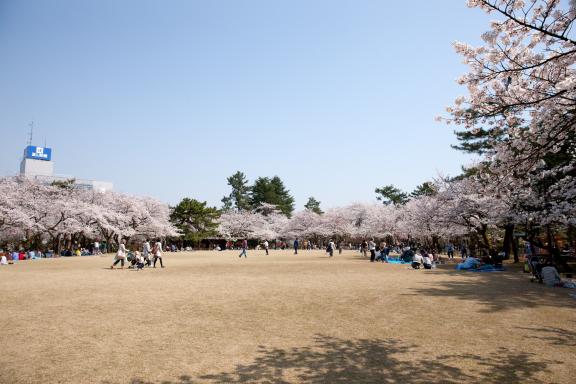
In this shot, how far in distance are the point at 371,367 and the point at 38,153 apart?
5022 inches

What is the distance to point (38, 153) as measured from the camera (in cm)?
10638

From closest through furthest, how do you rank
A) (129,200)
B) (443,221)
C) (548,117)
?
(548,117) < (443,221) < (129,200)

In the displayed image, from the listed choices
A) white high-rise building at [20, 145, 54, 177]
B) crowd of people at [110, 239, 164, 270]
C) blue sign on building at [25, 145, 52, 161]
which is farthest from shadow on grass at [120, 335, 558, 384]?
blue sign on building at [25, 145, 52, 161]

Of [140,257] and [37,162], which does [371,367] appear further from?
[37,162]

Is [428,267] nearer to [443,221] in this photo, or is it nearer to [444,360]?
[443,221]

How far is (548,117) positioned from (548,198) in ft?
42.0

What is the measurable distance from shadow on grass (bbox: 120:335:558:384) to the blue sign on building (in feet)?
412

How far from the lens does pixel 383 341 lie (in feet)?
19.5

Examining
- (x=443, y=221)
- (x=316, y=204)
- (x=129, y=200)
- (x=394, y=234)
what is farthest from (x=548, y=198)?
(x=316, y=204)

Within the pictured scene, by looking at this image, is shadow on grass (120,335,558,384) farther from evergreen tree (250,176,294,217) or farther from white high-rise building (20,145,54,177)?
white high-rise building (20,145,54,177)

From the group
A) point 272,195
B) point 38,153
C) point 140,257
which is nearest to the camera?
point 140,257

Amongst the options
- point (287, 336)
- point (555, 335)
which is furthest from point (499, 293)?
point (287, 336)

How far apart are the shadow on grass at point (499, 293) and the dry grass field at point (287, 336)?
0.06m

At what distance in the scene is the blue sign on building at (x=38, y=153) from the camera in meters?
105
